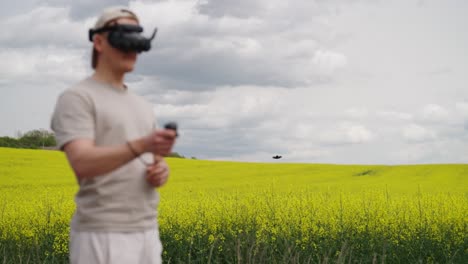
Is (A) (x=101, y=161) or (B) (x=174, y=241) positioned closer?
(A) (x=101, y=161)

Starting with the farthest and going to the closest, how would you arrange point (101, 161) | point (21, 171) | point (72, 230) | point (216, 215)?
point (21, 171) < point (216, 215) < point (72, 230) < point (101, 161)

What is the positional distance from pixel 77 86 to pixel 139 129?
301mm

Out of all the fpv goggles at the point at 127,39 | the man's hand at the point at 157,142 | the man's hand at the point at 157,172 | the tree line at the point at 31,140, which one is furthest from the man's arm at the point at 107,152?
the tree line at the point at 31,140

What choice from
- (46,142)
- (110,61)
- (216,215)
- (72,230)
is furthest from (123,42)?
(46,142)

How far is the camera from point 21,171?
20.2 meters

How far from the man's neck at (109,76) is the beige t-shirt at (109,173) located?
22 mm

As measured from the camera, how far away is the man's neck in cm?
258

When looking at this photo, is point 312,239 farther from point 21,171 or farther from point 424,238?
point 21,171

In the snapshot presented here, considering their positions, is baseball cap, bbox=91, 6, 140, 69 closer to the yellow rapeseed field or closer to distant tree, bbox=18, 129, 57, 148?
the yellow rapeseed field

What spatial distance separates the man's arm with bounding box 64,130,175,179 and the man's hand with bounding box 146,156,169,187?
8.8 inches

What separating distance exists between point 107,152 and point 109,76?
1.41 ft

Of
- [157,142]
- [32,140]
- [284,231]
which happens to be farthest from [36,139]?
[157,142]

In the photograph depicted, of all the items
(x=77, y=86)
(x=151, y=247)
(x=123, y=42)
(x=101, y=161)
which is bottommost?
(x=151, y=247)

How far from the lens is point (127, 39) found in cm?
248
